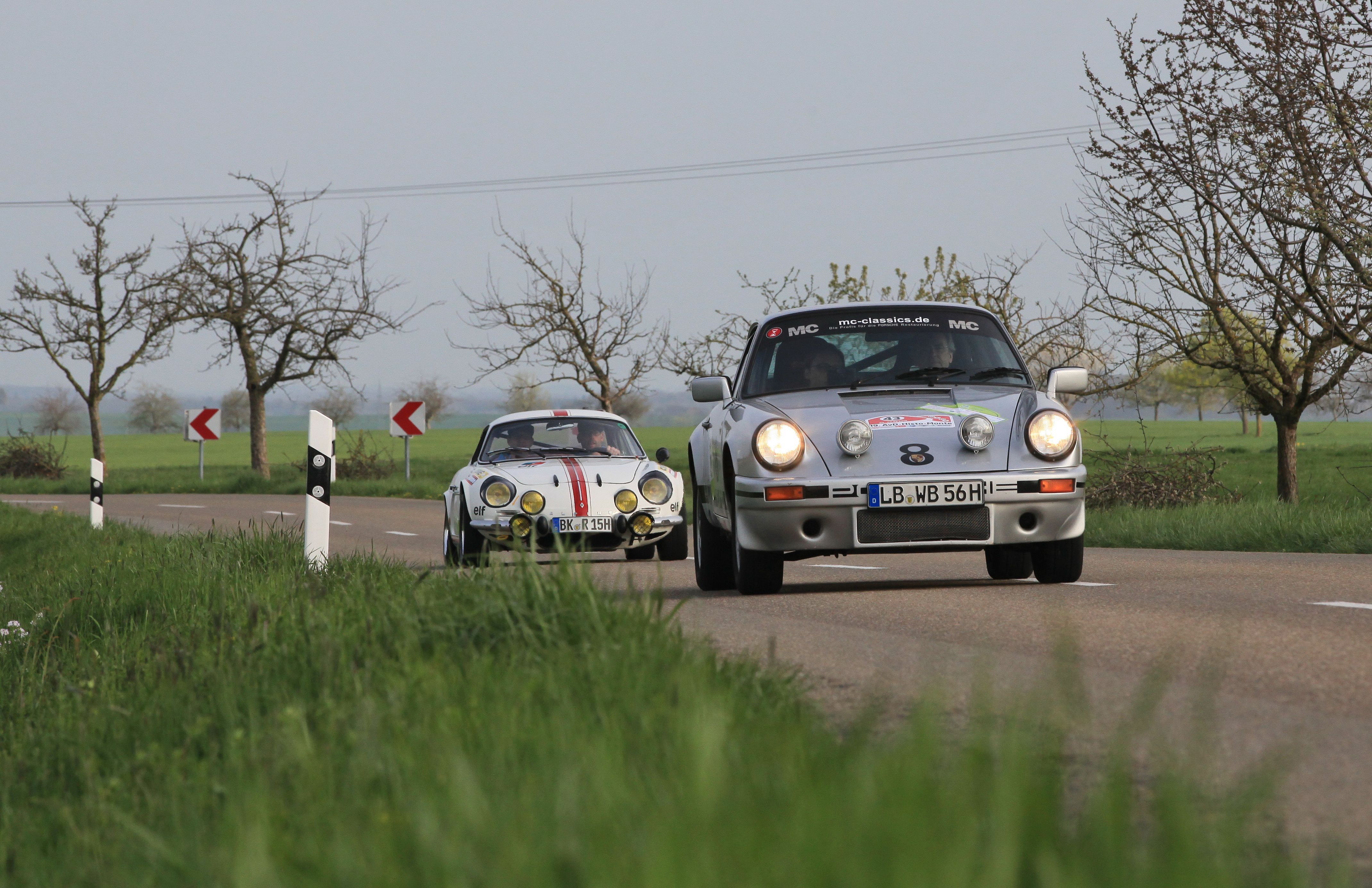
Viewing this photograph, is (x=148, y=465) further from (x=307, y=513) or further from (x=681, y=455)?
(x=307, y=513)

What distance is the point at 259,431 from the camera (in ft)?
136

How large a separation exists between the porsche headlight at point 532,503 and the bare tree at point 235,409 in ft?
483

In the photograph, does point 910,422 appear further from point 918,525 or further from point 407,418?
point 407,418

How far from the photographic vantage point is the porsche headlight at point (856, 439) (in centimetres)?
775

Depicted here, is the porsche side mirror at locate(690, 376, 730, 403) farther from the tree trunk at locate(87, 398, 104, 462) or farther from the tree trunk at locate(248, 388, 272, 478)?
the tree trunk at locate(87, 398, 104, 462)

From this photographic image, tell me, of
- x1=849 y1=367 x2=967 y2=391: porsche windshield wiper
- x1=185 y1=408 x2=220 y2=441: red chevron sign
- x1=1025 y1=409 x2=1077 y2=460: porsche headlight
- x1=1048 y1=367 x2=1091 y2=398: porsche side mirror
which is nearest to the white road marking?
x1=849 y1=367 x2=967 y2=391: porsche windshield wiper

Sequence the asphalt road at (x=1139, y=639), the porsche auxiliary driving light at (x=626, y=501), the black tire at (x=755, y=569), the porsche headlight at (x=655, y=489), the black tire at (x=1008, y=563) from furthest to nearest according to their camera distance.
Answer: the porsche headlight at (x=655, y=489) < the porsche auxiliary driving light at (x=626, y=501) < the black tire at (x=1008, y=563) < the black tire at (x=755, y=569) < the asphalt road at (x=1139, y=639)

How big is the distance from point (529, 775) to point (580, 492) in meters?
9.34

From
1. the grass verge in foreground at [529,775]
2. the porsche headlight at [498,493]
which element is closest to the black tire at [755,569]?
the grass verge in foreground at [529,775]

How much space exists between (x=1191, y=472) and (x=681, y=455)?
4386 centimetres

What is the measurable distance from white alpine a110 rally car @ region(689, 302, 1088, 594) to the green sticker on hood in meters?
0.01

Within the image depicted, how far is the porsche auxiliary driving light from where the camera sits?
41.0 feet

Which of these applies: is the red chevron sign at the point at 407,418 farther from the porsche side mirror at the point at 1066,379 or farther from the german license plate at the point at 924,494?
the german license plate at the point at 924,494

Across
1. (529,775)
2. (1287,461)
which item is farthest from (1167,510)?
(529,775)
